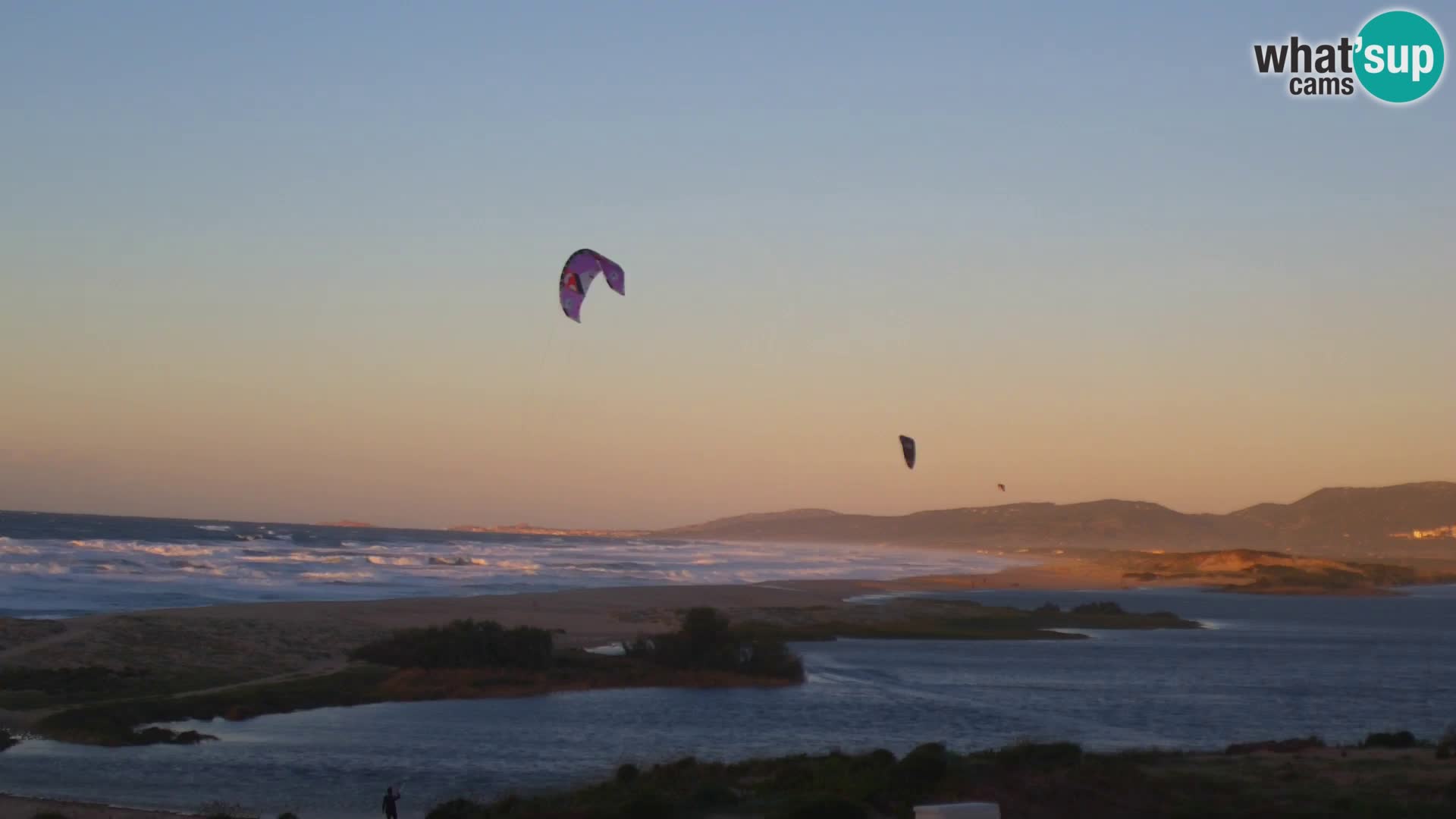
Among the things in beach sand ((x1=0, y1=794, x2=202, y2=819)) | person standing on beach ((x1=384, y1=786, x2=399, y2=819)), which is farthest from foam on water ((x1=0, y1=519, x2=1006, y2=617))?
person standing on beach ((x1=384, y1=786, x2=399, y2=819))

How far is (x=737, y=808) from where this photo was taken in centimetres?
1584

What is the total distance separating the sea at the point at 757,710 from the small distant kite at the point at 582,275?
24.0 ft

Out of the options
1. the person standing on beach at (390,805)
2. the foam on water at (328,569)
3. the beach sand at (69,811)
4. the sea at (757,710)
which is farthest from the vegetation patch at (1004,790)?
the foam on water at (328,569)

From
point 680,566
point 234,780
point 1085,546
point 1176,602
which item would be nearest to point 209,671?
point 234,780

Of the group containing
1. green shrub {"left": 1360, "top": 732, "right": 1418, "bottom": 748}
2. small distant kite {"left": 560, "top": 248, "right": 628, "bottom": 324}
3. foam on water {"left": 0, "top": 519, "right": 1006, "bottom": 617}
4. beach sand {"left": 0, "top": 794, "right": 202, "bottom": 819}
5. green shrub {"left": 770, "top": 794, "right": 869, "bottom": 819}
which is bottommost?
beach sand {"left": 0, "top": 794, "right": 202, "bottom": 819}

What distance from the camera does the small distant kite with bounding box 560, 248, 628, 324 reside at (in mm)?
21766

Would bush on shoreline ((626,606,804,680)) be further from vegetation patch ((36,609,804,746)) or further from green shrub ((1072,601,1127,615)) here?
green shrub ((1072,601,1127,615))

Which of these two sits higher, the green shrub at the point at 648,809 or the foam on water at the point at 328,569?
the foam on water at the point at 328,569

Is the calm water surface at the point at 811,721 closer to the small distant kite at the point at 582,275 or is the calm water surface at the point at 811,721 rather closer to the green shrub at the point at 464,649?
the green shrub at the point at 464,649

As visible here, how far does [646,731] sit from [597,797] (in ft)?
27.7

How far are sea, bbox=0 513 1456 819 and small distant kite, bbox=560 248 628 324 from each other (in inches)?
288

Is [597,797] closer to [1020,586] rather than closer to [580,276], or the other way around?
[580,276]

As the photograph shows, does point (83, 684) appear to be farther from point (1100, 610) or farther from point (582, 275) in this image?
point (1100, 610)

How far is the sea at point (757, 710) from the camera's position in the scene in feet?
65.2
